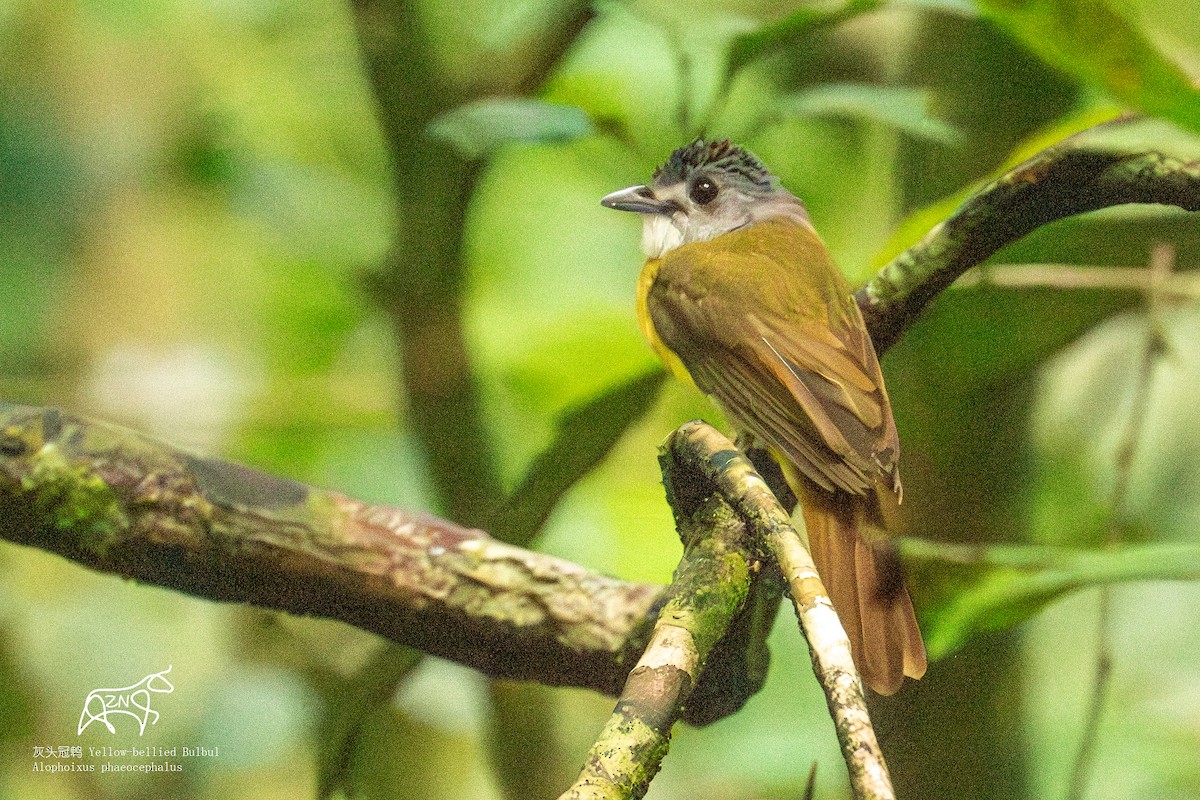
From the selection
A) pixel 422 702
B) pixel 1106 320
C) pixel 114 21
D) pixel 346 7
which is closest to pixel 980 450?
pixel 1106 320

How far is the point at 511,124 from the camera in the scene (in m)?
1.25

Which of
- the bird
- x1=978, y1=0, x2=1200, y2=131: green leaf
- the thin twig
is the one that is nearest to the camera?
x1=978, y1=0, x2=1200, y2=131: green leaf

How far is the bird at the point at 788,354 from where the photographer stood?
90 cm

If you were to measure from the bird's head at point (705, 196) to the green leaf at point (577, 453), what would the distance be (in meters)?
0.23

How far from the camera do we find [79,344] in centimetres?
140

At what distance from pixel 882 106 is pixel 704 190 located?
268 millimetres

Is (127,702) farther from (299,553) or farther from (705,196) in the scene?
(705,196)

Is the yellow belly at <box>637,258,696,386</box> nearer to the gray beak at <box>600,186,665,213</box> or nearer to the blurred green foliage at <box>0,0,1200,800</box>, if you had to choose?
the gray beak at <box>600,186,665,213</box>

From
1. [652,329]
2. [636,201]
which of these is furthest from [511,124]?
[652,329]

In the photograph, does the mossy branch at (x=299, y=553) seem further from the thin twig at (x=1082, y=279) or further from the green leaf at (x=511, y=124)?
the thin twig at (x=1082, y=279)

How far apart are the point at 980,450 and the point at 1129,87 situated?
0.63 meters

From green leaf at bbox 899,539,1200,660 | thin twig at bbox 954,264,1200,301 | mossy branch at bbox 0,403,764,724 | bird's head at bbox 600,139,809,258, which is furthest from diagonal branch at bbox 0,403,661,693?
thin twig at bbox 954,264,1200,301

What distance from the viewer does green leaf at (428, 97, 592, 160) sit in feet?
4.01

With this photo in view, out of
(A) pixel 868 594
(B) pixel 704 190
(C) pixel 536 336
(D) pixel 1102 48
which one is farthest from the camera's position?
(C) pixel 536 336
